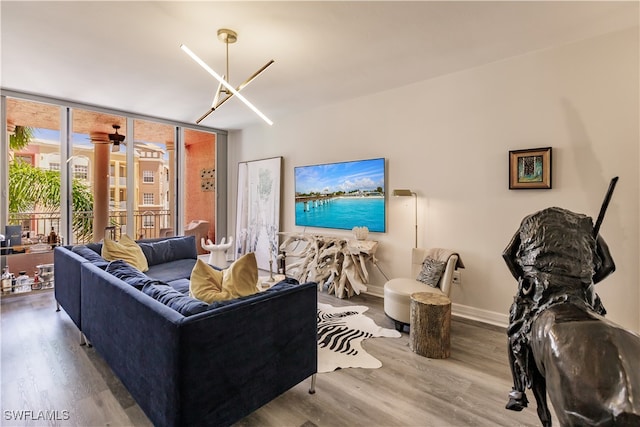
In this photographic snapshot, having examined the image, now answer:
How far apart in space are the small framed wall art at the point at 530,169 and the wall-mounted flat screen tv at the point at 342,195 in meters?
1.45

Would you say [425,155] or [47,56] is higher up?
[47,56]

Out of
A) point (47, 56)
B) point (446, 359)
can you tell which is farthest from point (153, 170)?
point (446, 359)

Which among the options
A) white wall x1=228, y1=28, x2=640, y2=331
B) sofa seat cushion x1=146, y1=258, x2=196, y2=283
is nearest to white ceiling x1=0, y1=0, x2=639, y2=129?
white wall x1=228, y1=28, x2=640, y2=331

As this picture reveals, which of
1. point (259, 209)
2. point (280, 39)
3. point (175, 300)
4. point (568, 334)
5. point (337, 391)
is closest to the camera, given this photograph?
point (568, 334)

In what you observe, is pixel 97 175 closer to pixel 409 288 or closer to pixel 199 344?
pixel 199 344

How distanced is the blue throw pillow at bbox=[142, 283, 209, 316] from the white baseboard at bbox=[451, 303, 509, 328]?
2.89m

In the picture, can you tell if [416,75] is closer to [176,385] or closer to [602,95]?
[602,95]

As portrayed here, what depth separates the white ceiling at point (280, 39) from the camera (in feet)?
7.62

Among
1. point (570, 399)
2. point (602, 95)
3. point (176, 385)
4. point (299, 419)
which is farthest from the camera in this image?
point (602, 95)

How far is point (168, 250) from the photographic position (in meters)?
4.23

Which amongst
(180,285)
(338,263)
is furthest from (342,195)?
(180,285)

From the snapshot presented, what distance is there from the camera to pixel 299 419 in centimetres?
182

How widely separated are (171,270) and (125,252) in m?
0.54

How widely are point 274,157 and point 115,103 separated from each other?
2.47 metres
